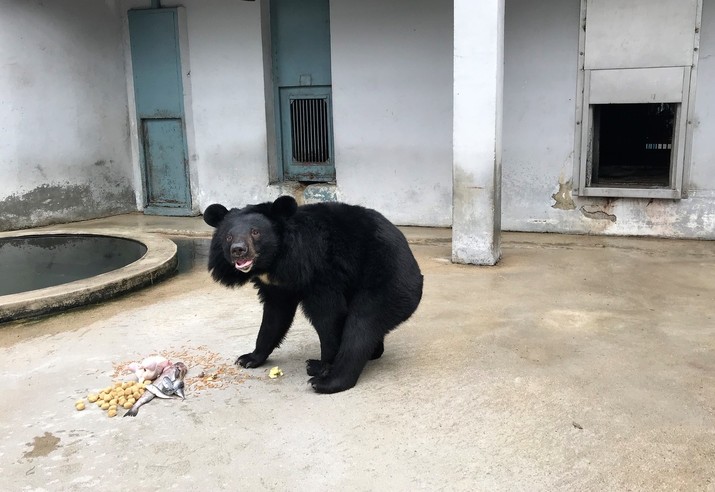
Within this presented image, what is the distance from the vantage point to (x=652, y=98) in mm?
6578

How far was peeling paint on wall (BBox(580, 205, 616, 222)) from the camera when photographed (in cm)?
706

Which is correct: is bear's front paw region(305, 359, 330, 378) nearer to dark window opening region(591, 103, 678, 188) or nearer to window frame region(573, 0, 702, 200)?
window frame region(573, 0, 702, 200)

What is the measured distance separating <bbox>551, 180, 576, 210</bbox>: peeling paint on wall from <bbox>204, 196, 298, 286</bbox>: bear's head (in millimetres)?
4708

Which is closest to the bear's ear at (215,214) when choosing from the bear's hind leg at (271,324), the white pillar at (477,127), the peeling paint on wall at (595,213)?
the bear's hind leg at (271,324)

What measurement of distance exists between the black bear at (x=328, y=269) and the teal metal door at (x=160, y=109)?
242 inches

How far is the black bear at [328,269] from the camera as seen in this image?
3.18 metres

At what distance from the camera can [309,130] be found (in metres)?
8.69

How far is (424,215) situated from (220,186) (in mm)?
2940

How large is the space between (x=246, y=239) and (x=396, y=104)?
5.18 m

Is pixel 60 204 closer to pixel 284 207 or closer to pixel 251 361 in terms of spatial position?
pixel 251 361

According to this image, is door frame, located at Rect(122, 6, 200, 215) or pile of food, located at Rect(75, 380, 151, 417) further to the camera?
door frame, located at Rect(122, 6, 200, 215)

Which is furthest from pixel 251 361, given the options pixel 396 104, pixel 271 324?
pixel 396 104

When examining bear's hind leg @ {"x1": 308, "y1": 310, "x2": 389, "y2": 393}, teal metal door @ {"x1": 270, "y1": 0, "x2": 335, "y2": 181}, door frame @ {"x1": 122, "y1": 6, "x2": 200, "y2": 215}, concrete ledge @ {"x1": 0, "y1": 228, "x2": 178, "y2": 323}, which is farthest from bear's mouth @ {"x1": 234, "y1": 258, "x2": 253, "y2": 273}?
door frame @ {"x1": 122, "y1": 6, "x2": 200, "y2": 215}

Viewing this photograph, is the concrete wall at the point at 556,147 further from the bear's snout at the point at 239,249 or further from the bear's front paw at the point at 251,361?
the bear's snout at the point at 239,249
